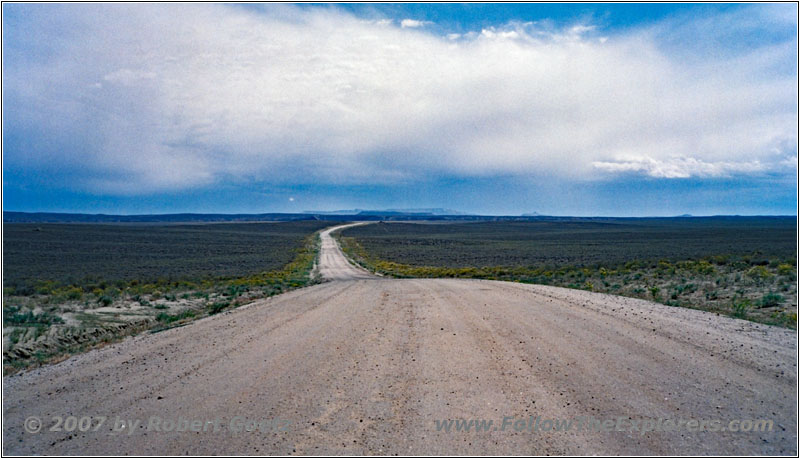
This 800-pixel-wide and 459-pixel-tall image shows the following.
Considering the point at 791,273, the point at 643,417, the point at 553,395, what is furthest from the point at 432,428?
the point at 791,273

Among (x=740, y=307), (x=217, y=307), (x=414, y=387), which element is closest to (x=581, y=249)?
(x=740, y=307)

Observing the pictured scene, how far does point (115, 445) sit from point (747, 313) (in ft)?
50.4

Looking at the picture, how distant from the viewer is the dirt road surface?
5312 millimetres

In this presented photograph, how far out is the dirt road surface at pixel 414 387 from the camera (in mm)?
5312

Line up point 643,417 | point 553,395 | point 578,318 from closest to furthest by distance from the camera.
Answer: point 643,417 < point 553,395 < point 578,318

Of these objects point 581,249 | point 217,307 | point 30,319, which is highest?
point 30,319

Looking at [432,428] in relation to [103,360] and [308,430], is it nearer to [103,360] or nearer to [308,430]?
[308,430]

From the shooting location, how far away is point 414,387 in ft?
22.6

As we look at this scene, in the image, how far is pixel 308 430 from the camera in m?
5.56

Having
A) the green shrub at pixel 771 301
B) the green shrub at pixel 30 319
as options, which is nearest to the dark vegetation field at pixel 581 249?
the green shrub at pixel 771 301

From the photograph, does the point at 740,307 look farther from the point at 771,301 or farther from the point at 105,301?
the point at 105,301

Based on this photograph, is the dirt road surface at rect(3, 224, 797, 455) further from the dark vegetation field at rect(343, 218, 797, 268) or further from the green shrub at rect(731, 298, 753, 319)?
the dark vegetation field at rect(343, 218, 797, 268)

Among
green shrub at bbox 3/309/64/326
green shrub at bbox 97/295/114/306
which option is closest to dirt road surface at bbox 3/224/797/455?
green shrub at bbox 3/309/64/326

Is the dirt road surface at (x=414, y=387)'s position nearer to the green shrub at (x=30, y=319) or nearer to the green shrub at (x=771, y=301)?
the green shrub at (x=771, y=301)
